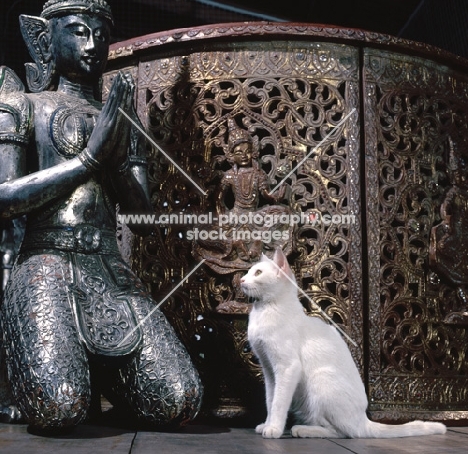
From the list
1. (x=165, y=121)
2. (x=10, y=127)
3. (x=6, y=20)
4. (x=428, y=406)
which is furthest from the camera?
(x=6, y=20)

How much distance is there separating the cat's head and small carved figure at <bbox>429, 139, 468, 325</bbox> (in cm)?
102

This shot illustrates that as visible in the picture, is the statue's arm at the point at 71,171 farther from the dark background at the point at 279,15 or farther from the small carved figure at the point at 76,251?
the dark background at the point at 279,15

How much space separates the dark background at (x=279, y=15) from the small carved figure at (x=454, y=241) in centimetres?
148

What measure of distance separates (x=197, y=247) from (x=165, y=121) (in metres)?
0.71

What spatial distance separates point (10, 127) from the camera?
3.18 metres

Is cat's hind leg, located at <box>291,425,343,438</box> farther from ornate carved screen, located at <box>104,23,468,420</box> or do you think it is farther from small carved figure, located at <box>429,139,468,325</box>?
small carved figure, located at <box>429,139,468,325</box>

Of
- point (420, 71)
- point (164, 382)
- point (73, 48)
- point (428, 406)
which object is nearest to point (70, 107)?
point (73, 48)

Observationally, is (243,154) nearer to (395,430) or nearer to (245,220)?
(245,220)

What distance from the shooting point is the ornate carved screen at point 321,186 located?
3.64 metres

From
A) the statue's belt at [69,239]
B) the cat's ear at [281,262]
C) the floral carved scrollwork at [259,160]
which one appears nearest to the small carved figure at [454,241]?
the floral carved scrollwork at [259,160]

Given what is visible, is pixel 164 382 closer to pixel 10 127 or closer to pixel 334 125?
pixel 10 127

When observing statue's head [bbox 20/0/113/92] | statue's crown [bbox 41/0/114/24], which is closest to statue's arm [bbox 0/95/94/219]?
statue's head [bbox 20/0/113/92]

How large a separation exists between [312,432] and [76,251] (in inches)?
49.9

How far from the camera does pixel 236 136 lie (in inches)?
148
